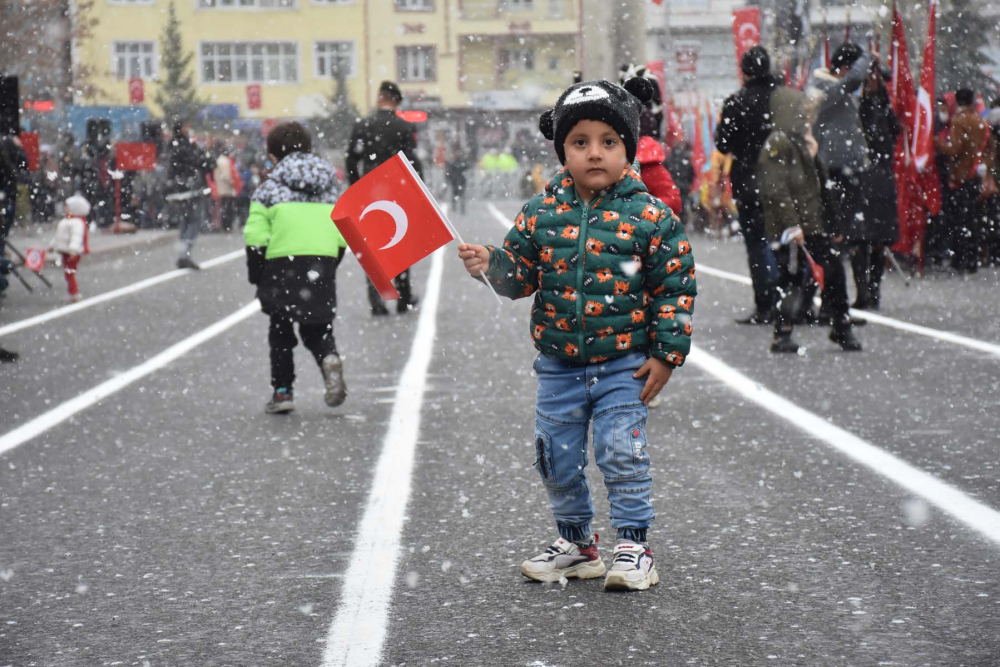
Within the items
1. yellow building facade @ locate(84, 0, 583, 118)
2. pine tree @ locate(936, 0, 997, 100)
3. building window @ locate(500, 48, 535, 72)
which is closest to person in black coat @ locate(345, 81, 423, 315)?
pine tree @ locate(936, 0, 997, 100)

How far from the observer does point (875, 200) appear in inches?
509

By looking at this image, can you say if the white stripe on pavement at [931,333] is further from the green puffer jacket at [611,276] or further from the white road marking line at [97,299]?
the white road marking line at [97,299]

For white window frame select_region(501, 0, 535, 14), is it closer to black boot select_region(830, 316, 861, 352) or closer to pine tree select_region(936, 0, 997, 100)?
pine tree select_region(936, 0, 997, 100)

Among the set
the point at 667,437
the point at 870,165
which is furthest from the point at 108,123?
the point at 667,437

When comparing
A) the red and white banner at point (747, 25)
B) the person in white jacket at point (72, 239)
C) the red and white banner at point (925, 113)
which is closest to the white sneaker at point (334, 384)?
the person in white jacket at point (72, 239)

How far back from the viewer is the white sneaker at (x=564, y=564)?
4.61 m

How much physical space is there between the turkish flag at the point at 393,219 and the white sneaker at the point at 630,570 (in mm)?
1184

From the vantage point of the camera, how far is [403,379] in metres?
9.52

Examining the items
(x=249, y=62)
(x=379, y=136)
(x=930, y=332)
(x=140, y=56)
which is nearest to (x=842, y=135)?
(x=930, y=332)

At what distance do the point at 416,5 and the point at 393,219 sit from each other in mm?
71953

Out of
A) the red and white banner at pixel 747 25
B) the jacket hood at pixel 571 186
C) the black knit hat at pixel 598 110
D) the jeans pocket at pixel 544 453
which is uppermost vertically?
the red and white banner at pixel 747 25

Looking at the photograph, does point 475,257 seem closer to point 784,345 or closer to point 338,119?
point 784,345

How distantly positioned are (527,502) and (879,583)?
1.67 meters

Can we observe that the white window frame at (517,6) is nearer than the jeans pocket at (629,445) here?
No
